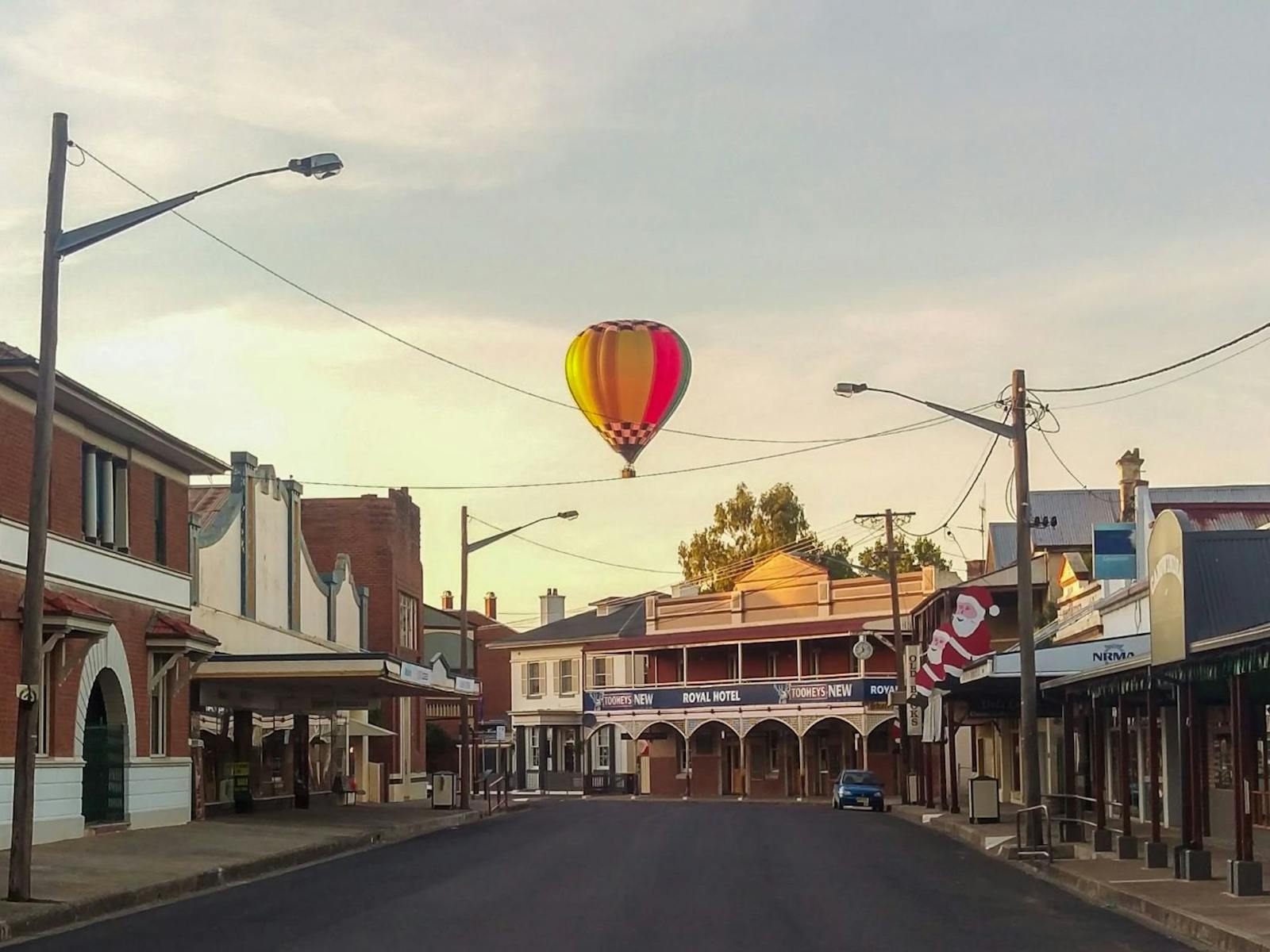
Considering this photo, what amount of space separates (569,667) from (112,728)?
187 feet

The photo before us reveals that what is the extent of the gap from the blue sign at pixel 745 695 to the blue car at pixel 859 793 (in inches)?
548

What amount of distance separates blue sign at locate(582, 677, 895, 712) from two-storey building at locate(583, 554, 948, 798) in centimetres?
5

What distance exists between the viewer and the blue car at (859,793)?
190 feet

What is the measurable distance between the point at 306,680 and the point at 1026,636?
17141 millimetres

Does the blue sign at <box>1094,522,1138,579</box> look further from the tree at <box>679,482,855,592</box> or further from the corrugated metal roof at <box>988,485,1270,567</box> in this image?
the tree at <box>679,482,855,592</box>

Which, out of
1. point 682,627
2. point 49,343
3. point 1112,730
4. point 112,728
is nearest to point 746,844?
point 112,728

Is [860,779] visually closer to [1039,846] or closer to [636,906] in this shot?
[1039,846]

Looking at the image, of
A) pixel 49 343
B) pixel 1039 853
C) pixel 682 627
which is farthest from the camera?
pixel 682 627

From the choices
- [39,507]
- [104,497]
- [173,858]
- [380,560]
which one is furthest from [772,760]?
[39,507]

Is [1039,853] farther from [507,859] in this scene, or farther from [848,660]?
[848,660]

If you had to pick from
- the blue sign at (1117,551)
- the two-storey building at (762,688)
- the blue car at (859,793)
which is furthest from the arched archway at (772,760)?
the blue sign at (1117,551)

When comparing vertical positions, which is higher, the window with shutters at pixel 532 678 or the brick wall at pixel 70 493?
the brick wall at pixel 70 493

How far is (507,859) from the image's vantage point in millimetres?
28766

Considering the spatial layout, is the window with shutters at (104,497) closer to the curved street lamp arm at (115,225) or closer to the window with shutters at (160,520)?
the window with shutters at (160,520)
